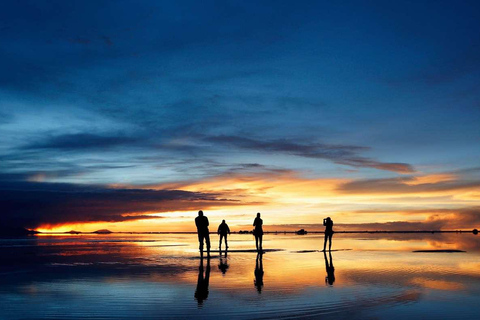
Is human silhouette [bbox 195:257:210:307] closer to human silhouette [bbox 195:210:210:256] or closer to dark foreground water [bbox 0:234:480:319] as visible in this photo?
dark foreground water [bbox 0:234:480:319]

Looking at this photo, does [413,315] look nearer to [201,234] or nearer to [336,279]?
[336,279]

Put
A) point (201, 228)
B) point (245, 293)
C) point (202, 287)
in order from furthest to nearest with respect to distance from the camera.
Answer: point (201, 228) → point (202, 287) → point (245, 293)

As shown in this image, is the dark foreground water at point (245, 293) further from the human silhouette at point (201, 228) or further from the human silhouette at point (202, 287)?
the human silhouette at point (201, 228)

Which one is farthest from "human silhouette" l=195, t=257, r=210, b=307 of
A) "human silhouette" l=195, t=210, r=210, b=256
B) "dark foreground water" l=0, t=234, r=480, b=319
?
"human silhouette" l=195, t=210, r=210, b=256

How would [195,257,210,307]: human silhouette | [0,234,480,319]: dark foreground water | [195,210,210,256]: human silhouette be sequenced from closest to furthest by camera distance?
[0,234,480,319]: dark foreground water
[195,257,210,307]: human silhouette
[195,210,210,256]: human silhouette

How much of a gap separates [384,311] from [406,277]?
627 cm

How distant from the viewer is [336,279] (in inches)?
573

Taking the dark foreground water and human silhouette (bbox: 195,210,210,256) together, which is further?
human silhouette (bbox: 195,210,210,256)

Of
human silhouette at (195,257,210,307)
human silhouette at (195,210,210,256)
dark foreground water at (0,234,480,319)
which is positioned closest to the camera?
dark foreground water at (0,234,480,319)

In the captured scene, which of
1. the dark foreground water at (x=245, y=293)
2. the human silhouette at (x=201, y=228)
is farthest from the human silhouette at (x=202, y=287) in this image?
the human silhouette at (x=201, y=228)

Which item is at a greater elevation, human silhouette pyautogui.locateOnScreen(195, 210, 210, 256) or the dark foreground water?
human silhouette pyautogui.locateOnScreen(195, 210, 210, 256)

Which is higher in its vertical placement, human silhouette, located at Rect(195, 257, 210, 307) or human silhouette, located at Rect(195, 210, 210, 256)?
human silhouette, located at Rect(195, 210, 210, 256)

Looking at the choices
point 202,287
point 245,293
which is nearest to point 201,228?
point 202,287

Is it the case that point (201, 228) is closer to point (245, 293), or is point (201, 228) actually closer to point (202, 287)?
point (202, 287)
